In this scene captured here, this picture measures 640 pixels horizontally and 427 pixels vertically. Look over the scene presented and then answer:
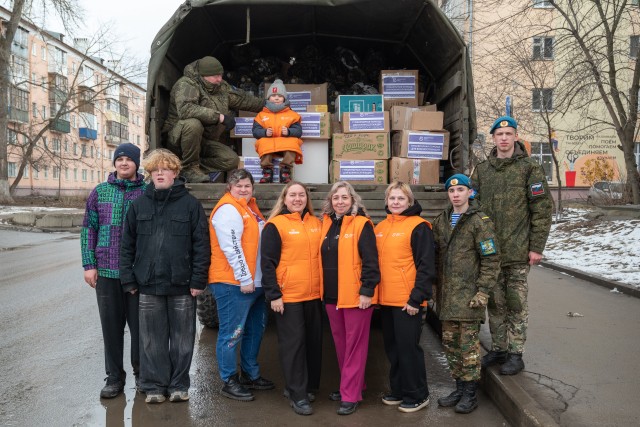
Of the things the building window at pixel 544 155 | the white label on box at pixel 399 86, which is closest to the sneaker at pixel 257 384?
the white label on box at pixel 399 86

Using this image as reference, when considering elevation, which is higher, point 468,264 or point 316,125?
point 316,125

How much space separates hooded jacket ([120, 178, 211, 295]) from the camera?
4055 millimetres

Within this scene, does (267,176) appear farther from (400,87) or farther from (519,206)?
(519,206)

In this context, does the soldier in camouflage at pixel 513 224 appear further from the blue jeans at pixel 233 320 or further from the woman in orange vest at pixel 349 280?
the blue jeans at pixel 233 320

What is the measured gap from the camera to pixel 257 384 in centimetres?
458

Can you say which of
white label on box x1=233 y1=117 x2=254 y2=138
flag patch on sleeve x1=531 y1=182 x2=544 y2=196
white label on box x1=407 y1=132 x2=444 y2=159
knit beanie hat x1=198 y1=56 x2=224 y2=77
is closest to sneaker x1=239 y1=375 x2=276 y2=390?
flag patch on sleeve x1=531 y1=182 x2=544 y2=196

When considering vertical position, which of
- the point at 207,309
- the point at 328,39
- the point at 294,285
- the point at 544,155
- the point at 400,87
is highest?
the point at 544,155

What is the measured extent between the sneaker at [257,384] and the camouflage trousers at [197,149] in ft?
7.41

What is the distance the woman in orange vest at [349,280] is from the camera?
394 cm

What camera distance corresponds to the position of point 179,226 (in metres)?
4.10

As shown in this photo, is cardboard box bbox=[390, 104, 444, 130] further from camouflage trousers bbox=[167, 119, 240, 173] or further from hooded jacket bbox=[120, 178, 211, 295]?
hooded jacket bbox=[120, 178, 211, 295]

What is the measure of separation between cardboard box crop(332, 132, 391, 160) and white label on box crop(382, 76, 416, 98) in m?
0.96

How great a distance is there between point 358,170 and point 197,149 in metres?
1.67

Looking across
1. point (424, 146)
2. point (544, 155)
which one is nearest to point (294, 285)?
point (424, 146)
